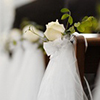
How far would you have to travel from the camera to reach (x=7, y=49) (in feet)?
7.50

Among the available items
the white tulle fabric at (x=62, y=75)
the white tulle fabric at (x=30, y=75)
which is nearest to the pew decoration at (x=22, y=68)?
the white tulle fabric at (x=30, y=75)

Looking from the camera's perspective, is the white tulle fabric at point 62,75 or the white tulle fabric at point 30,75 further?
the white tulle fabric at point 30,75

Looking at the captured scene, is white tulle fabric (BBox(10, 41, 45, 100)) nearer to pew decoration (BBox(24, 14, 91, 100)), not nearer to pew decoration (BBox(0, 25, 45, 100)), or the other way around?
pew decoration (BBox(0, 25, 45, 100))

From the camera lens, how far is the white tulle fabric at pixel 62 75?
939mm

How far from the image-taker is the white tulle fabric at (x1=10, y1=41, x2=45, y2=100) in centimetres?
153

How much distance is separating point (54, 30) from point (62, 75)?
7.3 inches

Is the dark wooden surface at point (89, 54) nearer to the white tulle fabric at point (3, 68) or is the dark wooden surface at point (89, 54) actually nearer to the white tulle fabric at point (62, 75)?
the white tulle fabric at point (62, 75)

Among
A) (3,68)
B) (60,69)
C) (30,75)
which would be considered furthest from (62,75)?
(3,68)

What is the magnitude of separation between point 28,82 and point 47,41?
0.63 meters

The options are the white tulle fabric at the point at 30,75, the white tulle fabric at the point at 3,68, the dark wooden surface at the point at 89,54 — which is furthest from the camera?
the white tulle fabric at the point at 3,68

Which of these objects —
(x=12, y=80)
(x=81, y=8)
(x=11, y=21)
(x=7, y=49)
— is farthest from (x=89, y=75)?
(x=11, y=21)

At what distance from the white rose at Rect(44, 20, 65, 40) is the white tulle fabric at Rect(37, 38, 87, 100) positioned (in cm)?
3

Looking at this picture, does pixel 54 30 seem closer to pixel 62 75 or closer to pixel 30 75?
pixel 62 75

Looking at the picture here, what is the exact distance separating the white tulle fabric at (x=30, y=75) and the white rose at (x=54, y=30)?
570 mm
